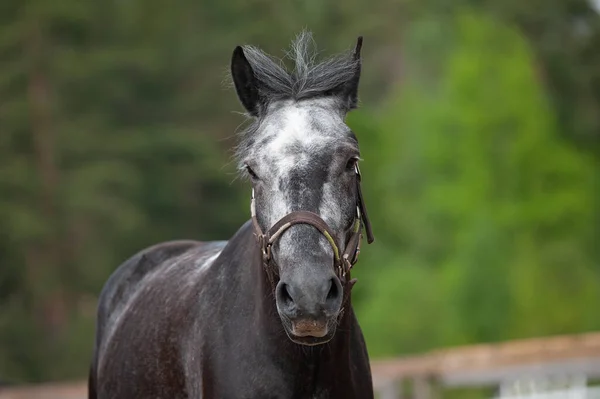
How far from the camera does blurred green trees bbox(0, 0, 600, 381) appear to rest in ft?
93.1

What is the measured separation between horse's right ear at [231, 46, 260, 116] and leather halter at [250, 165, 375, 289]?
1.83 ft

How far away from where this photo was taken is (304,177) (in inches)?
192

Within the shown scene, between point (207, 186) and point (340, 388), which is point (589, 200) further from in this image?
point (340, 388)

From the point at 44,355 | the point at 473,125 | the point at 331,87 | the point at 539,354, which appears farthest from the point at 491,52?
the point at 331,87

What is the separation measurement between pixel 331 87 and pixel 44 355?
24497 mm

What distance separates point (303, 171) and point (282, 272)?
49cm

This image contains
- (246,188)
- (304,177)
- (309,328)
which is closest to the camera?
(309,328)

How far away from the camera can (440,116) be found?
124 ft

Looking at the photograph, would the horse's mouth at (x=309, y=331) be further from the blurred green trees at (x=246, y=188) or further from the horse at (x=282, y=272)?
the blurred green trees at (x=246, y=188)

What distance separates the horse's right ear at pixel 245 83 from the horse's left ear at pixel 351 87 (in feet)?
1.35

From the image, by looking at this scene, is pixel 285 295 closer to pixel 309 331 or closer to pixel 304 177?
pixel 309 331

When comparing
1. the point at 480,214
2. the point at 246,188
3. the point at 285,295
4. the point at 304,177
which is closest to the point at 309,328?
the point at 285,295

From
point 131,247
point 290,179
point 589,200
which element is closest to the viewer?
point 290,179

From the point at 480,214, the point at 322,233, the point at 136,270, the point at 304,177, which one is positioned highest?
the point at 304,177
